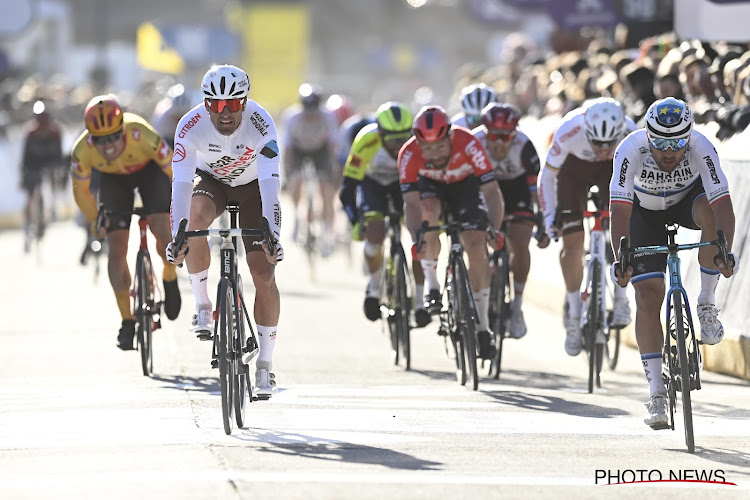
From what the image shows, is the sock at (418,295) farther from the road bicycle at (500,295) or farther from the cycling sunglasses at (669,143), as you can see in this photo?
the cycling sunglasses at (669,143)

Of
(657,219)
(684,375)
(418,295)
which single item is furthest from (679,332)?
(418,295)

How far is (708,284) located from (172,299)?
173 inches

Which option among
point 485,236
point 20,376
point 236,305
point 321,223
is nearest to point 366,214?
point 485,236

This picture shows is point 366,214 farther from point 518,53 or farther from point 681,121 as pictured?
point 518,53

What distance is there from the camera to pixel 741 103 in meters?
13.4

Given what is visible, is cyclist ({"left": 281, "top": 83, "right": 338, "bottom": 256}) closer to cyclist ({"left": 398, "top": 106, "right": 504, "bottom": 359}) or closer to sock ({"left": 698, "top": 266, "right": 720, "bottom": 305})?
cyclist ({"left": 398, "top": 106, "right": 504, "bottom": 359})

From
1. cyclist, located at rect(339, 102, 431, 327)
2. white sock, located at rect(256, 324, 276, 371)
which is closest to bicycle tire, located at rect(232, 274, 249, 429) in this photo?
white sock, located at rect(256, 324, 276, 371)

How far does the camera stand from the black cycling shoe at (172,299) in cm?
1185

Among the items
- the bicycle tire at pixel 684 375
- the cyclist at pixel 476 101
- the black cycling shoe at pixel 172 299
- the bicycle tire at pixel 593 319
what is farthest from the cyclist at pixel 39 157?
the bicycle tire at pixel 684 375

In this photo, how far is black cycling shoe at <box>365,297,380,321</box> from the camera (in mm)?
12969

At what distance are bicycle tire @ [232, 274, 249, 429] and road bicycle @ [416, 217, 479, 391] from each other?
7.22 ft

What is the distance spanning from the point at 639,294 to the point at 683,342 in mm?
656

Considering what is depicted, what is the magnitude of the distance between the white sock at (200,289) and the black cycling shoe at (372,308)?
346 centimetres

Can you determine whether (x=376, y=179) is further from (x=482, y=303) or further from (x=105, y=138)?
(x=105, y=138)
